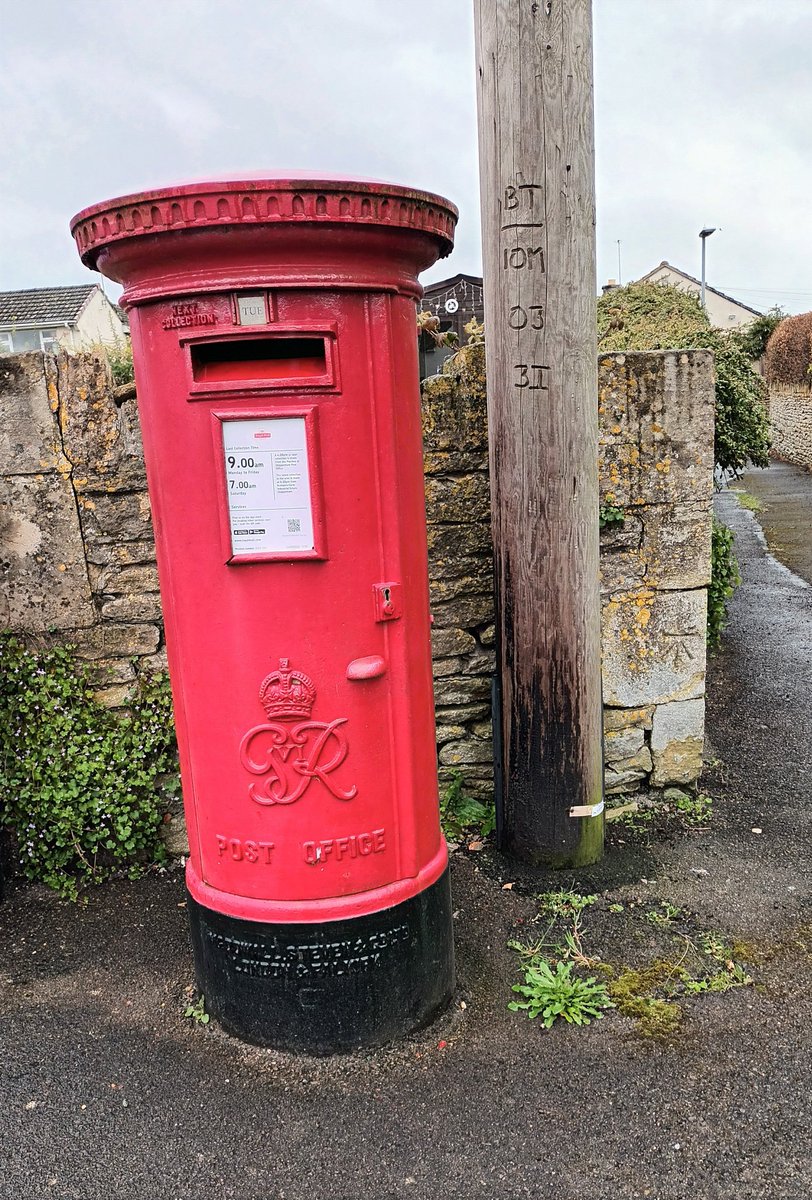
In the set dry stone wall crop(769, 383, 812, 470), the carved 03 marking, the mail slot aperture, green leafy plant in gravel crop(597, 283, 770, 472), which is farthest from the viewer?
dry stone wall crop(769, 383, 812, 470)

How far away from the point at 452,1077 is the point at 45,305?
2604 cm

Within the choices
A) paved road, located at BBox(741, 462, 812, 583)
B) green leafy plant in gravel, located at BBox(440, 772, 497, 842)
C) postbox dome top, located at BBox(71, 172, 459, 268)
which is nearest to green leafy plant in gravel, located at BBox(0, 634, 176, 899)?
green leafy plant in gravel, located at BBox(440, 772, 497, 842)

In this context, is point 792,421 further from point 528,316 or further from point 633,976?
point 633,976

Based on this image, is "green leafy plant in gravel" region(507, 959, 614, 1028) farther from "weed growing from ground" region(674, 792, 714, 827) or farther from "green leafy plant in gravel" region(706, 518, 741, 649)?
"green leafy plant in gravel" region(706, 518, 741, 649)

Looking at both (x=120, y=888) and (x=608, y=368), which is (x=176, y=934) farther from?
(x=608, y=368)

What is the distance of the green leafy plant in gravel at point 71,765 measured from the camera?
333 cm

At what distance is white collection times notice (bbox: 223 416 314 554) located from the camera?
2.12 meters

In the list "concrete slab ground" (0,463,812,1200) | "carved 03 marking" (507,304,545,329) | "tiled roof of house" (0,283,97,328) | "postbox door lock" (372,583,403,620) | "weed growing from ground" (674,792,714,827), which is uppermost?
"tiled roof of house" (0,283,97,328)

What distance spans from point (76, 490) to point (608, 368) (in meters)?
2.13

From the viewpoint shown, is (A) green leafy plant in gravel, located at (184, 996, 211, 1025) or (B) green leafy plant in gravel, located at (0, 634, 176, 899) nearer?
(A) green leafy plant in gravel, located at (184, 996, 211, 1025)

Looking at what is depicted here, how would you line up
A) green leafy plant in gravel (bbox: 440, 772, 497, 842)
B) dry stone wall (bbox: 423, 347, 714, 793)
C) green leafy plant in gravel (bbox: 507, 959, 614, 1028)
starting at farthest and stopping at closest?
green leafy plant in gravel (bbox: 440, 772, 497, 842) → dry stone wall (bbox: 423, 347, 714, 793) → green leafy plant in gravel (bbox: 507, 959, 614, 1028)

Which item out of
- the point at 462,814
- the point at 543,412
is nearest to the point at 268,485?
the point at 543,412

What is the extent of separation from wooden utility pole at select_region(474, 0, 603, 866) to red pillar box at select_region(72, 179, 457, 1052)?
80 centimetres

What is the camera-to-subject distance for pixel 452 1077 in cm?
240
